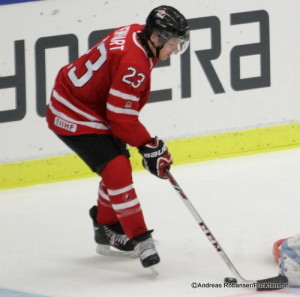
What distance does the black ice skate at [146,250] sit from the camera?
4660mm

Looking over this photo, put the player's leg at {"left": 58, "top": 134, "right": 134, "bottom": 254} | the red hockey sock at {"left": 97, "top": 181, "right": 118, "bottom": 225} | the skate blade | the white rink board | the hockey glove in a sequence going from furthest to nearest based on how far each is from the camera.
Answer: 1. the white rink board
2. the skate blade
3. the red hockey sock at {"left": 97, "top": 181, "right": 118, "bottom": 225}
4. the player's leg at {"left": 58, "top": 134, "right": 134, "bottom": 254}
5. the hockey glove

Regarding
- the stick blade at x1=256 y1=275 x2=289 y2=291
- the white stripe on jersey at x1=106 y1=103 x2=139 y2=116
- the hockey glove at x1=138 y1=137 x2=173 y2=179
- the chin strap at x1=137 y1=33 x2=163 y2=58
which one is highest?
the chin strap at x1=137 y1=33 x2=163 y2=58

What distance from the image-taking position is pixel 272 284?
14.6 feet

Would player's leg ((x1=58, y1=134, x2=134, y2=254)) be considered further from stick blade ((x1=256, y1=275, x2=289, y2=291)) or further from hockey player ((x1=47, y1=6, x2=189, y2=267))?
stick blade ((x1=256, y1=275, x2=289, y2=291))

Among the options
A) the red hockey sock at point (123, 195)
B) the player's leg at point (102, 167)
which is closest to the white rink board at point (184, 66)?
the player's leg at point (102, 167)

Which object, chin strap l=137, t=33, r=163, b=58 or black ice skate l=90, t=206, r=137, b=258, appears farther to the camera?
black ice skate l=90, t=206, r=137, b=258

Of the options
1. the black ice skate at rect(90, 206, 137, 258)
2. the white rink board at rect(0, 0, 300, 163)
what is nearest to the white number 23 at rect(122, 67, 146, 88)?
the black ice skate at rect(90, 206, 137, 258)

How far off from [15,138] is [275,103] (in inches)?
66.3

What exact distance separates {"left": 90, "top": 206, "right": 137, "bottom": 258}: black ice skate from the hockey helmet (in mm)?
→ 904

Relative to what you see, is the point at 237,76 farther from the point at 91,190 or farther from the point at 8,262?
the point at 8,262

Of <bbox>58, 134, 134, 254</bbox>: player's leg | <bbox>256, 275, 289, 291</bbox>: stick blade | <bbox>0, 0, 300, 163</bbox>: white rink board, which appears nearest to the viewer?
<bbox>256, 275, 289, 291</bbox>: stick blade

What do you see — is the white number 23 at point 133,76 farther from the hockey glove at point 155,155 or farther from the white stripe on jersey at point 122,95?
the hockey glove at point 155,155

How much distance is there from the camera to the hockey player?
457cm

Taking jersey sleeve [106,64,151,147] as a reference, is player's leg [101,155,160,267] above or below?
below
